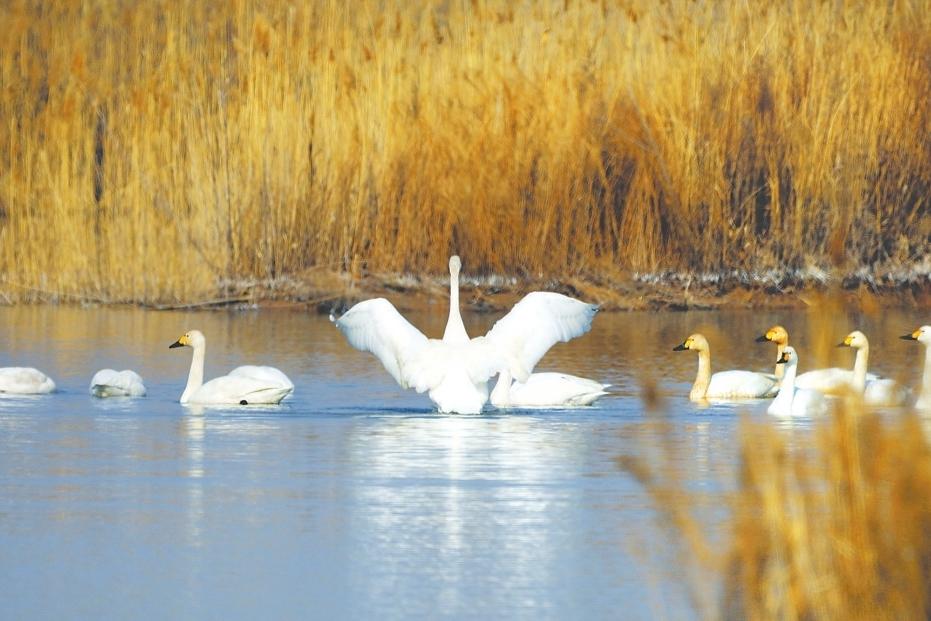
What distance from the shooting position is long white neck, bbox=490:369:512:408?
10188 millimetres

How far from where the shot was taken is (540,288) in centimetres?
1472

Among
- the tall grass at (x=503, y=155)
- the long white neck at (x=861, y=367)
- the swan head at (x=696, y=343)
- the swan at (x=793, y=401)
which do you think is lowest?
the swan at (x=793, y=401)

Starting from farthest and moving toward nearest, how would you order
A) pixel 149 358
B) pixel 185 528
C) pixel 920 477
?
pixel 149 358, pixel 185 528, pixel 920 477

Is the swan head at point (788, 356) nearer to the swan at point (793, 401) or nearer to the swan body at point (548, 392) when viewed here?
the swan at point (793, 401)

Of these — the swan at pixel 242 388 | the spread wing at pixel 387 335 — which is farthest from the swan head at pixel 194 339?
the spread wing at pixel 387 335

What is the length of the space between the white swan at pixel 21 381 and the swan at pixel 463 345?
5.38ft

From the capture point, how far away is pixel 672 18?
610 inches

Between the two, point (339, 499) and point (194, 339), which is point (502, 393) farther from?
point (339, 499)

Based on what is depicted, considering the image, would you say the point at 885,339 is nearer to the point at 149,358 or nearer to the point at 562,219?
the point at 562,219

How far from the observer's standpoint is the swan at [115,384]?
9.91 metres

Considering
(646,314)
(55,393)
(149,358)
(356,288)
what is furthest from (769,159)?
(55,393)

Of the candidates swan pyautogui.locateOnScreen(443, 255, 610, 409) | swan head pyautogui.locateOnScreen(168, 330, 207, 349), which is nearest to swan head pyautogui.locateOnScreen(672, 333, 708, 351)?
swan pyautogui.locateOnScreen(443, 255, 610, 409)

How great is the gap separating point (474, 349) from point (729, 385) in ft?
5.32

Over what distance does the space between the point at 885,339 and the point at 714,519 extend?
6708 mm
